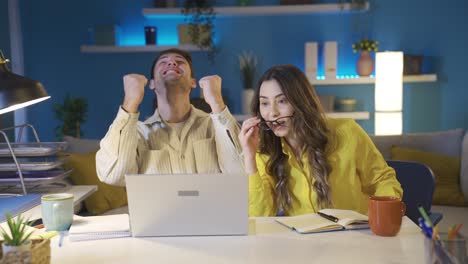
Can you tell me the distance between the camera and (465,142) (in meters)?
3.87

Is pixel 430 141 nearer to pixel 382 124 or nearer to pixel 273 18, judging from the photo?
pixel 382 124

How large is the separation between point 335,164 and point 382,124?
112 inches

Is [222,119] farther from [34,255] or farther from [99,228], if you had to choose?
[34,255]

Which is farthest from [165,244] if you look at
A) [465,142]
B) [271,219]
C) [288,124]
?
[465,142]

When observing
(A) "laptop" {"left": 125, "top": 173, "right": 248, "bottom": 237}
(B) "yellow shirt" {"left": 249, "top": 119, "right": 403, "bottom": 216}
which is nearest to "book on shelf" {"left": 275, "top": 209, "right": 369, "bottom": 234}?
Answer: (A) "laptop" {"left": 125, "top": 173, "right": 248, "bottom": 237}

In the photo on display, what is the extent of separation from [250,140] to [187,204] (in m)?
0.48

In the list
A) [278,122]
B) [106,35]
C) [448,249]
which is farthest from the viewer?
[106,35]

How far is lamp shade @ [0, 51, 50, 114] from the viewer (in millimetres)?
1866

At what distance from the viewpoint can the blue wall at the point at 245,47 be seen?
16.6 ft

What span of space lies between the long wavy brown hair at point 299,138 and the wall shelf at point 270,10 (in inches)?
116

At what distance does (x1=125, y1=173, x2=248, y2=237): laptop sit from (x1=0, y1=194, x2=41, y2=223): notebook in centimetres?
61

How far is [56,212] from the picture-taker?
5.53 ft

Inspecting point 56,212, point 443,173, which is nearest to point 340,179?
point 56,212

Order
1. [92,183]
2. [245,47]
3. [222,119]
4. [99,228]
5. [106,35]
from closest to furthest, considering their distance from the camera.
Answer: [99,228] < [222,119] < [92,183] < [106,35] < [245,47]
